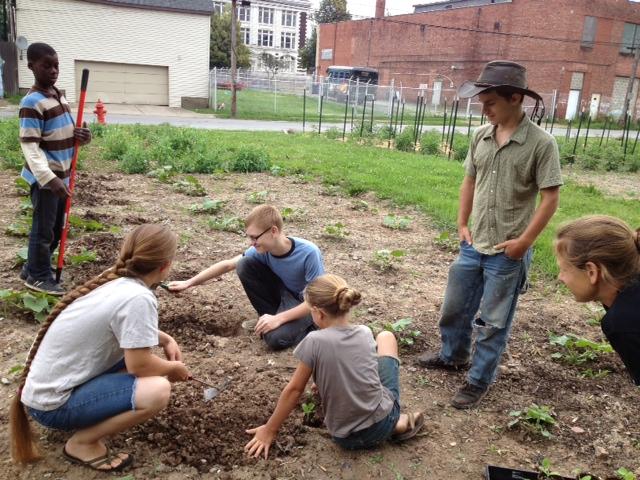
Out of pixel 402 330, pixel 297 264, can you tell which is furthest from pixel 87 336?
pixel 402 330

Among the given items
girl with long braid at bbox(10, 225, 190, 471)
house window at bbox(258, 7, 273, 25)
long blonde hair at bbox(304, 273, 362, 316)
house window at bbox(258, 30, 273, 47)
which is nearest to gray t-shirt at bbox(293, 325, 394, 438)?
long blonde hair at bbox(304, 273, 362, 316)

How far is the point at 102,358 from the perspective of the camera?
2.52 meters

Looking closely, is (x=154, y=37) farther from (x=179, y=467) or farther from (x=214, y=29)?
(x=179, y=467)

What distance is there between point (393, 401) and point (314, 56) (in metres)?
63.5

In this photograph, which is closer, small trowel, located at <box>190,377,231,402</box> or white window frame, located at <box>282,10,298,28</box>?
small trowel, located at <box>190,377,231,402</box>

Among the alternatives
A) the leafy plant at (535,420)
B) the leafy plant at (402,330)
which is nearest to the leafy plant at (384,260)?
Answer: the leafy plant at (402,330)

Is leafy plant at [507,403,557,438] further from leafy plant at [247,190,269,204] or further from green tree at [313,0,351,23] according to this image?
green tree at [313,0,351,23]

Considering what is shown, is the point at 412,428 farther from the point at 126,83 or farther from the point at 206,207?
the point at 126,83

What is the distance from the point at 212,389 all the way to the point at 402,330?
156 centimetres

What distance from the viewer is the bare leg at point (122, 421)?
2521 mm

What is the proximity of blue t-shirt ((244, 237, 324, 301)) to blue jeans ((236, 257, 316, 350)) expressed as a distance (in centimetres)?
9

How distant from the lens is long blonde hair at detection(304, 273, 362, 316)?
2.58m

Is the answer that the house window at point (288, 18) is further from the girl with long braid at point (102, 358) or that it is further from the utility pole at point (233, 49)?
the girl with long braid at point (102, 358)

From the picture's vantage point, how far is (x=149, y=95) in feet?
95.3
